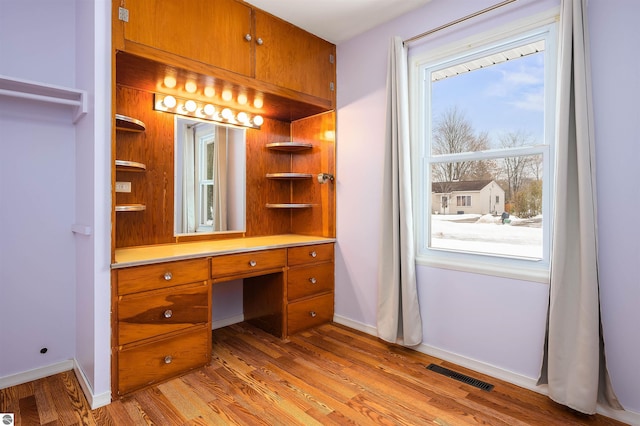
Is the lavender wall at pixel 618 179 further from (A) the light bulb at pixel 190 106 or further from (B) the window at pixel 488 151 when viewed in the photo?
(A) the light bulb at pixel 190 106

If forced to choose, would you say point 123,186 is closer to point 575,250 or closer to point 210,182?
point 210,182

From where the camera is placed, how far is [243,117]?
122 inches

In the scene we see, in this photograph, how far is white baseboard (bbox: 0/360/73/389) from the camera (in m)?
2.08

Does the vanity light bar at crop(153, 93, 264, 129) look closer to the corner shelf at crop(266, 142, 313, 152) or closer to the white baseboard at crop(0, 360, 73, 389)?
the corner shelf at crop(266, 142, 313, 152)

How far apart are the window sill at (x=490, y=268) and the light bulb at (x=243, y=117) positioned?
191 cm

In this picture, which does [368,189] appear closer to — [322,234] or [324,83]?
[322,234]

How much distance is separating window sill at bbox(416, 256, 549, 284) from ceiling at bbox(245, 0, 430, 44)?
187cm

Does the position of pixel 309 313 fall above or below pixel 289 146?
below

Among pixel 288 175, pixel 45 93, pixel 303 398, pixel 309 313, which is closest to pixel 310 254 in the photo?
pixel 309 313

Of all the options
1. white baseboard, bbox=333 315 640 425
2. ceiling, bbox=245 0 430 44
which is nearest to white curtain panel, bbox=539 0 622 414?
white baseboard, bbox=333 315 640 425

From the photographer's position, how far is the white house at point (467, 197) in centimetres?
229

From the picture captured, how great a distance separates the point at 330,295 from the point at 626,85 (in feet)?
8.14

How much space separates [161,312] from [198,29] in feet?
5.96

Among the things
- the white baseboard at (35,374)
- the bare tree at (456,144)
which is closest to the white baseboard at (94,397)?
the white baseboard at (35,374)
